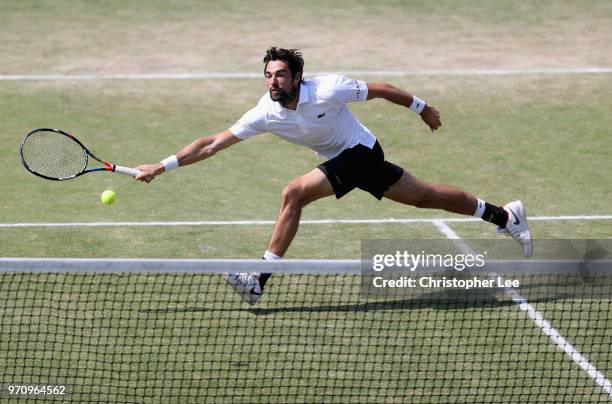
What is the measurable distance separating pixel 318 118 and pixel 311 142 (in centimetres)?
29

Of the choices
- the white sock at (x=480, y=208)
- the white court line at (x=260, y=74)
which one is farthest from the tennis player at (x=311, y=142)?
the white court line at (x=260, y=74)

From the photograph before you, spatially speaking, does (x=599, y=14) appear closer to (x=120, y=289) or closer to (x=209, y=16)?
(x=209, y=16)

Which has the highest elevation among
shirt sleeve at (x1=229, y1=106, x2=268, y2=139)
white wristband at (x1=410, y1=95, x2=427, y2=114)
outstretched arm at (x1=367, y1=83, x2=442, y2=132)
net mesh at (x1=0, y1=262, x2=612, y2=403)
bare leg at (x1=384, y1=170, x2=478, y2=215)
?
outstretched arm at (x1=367, y1=83, x2=442, y2=132)

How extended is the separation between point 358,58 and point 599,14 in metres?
4.83

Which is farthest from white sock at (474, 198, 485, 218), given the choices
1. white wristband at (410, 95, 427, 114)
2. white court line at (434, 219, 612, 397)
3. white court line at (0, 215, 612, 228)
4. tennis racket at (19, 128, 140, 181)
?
tennis racket at (19, 128, 140, 181)

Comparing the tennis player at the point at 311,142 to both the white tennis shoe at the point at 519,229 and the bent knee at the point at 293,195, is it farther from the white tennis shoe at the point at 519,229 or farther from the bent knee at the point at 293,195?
the white tennis shoe at the point at 519,229

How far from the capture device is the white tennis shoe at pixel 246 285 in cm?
840

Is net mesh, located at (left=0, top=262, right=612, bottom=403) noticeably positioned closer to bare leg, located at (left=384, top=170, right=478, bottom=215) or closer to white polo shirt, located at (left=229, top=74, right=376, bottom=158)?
bare leg, located at (left=384, top=170, right=478, bottom=215)

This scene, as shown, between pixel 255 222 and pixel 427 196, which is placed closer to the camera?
pixel 427 196

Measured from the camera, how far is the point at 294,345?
7.97 metres

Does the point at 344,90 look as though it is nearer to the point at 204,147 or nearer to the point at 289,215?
the point at 289,215

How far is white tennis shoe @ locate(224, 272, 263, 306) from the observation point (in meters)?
8.40

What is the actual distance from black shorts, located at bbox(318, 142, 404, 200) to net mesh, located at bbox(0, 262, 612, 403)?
83 cm

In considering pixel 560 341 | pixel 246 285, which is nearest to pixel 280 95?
pixel 246 285
